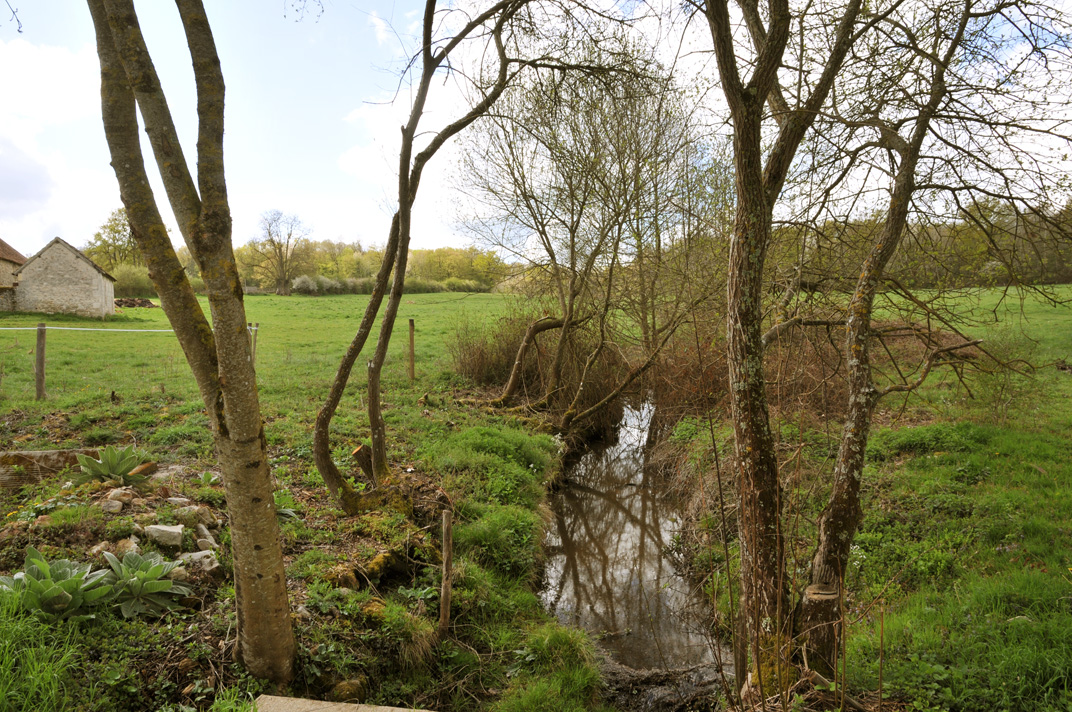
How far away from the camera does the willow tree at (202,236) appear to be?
283 centimetres

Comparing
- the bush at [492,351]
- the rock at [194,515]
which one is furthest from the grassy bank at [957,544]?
the bush at [492,351]

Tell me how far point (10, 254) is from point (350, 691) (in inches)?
1127

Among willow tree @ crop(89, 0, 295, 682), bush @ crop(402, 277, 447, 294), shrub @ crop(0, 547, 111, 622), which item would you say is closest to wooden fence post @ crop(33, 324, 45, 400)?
shrub @ crop(0, 547, 111, 622)

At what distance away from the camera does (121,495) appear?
15.3 feet

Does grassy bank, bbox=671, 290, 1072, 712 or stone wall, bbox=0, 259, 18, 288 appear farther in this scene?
stone wall, bbox=0, 259, 18, 288

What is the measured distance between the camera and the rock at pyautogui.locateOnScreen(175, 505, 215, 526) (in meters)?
4.47

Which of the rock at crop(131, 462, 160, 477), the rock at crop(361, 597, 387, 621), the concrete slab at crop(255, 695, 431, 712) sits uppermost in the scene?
the rock at crop(131, 462, 160, 477)

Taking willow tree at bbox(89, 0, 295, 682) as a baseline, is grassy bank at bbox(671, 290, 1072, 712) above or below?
below

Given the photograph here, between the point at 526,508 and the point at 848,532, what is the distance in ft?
14.2

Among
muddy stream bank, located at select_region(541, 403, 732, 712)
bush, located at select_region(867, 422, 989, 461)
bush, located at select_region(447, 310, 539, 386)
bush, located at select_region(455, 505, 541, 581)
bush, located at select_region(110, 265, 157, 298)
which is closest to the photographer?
muddy stream bank, located at select_region(541, 403, 732, 712)

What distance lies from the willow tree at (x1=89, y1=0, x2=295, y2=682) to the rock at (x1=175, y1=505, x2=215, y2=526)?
5.79 ft

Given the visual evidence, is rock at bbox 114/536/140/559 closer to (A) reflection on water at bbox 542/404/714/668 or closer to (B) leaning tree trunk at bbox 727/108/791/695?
(A) reflection on water at bbox 542/404/714/668

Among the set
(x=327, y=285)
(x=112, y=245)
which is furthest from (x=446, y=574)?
(x=112, y=245)

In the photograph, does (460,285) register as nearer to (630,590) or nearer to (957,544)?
(630,590)
